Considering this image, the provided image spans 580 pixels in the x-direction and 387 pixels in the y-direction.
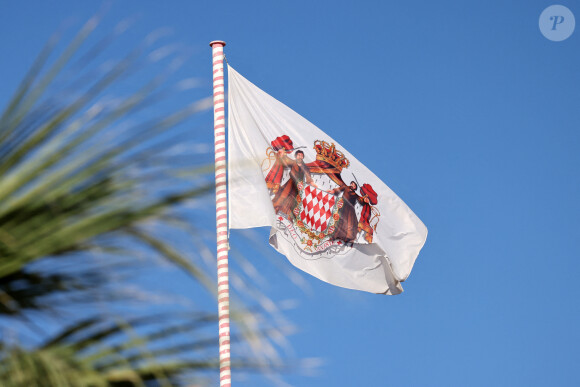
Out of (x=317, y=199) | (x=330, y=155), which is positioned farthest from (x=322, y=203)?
(x=330, y=155)

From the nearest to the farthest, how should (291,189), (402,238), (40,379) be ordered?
(40,379), (291,189), (402,238)

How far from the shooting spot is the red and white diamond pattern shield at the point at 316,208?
627 inches

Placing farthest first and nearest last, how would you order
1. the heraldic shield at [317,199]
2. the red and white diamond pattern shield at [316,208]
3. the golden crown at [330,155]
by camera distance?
the golden crown at [330,155] < the red and white diamond pattern shield at [316,208] < the heraldic shield at [317,199]

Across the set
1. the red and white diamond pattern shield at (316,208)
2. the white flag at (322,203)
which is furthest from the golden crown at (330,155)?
the red and white diamond pattern shield at (316,208)

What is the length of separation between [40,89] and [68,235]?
0.36 meters

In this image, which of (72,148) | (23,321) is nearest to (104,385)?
(23,321)

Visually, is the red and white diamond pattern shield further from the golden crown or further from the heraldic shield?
the golden crown

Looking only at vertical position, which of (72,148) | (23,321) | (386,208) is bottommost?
(23,321)

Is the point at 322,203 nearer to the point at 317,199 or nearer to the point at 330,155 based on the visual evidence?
the point at 317,199

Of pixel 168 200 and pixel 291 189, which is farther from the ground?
pixel 291 189

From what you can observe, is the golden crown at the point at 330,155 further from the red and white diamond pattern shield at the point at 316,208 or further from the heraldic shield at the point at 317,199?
the red and white diamond pattern shield at the point at 316,208

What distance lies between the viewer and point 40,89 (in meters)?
2.37

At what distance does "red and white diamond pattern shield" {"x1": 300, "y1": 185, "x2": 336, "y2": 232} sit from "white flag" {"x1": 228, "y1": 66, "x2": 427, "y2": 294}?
15mm

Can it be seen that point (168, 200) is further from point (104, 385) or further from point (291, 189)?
point (291, 189)
